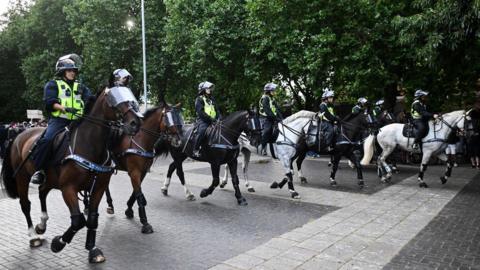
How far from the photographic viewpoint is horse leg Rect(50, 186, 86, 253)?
17.4 ft

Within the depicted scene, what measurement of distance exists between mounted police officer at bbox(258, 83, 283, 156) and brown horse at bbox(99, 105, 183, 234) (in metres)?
→ 3.54

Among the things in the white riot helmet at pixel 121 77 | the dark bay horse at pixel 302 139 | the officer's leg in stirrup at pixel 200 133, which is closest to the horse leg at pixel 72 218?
the white riot helmet at pixel 121 77

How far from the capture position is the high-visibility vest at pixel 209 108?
33.0 feet

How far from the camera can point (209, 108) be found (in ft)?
33.3

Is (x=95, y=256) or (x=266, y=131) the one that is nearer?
(x=95, y=256)

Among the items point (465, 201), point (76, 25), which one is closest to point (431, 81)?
point (465, 201)

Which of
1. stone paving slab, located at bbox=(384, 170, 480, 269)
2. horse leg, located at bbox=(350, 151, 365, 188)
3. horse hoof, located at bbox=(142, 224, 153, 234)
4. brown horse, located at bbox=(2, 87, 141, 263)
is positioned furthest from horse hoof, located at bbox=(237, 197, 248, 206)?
brown horse, located at bbox=(2, 87, 141, 263)

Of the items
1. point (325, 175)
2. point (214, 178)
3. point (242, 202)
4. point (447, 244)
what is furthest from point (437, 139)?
point (214, 178)

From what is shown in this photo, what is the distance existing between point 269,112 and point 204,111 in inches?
79.4

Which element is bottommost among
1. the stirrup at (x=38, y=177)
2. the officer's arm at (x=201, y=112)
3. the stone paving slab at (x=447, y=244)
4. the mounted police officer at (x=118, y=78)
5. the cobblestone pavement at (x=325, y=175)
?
the stone paving slab at (x=447, y=244)

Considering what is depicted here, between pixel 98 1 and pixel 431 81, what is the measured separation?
2316cm

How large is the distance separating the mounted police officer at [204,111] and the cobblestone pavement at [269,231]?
163 centimetres

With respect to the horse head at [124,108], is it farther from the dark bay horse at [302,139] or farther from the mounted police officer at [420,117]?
the mounted police officer at [420,117]

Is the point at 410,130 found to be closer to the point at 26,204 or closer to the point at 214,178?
the point at 214,178
